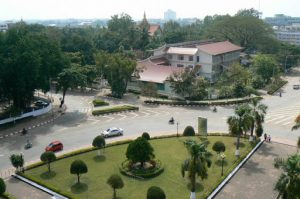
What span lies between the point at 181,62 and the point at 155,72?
16.8 metres

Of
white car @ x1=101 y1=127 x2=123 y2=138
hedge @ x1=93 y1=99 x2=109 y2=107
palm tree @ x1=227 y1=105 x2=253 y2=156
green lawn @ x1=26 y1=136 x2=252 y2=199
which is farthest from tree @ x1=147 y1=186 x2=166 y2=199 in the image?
hedge @ x1=93 y1=99 x2=109 y2=107

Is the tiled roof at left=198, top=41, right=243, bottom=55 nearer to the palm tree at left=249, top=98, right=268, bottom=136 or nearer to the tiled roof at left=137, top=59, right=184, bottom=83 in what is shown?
the tiled roof at left=137, top=59, right=184, bottom=83

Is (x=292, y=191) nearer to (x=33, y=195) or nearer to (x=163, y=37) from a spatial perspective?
(x=33, y=195)

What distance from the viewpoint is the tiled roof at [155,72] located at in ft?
253

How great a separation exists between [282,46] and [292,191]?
99335 millimetres

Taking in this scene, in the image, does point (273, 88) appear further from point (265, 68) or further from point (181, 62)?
point (181, 62)

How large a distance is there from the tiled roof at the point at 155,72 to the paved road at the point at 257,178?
119ft

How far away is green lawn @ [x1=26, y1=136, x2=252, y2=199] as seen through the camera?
34000 mm

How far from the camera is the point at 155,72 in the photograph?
8044cm

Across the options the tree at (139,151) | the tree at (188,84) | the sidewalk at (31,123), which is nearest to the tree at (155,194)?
the tree at (139,151)

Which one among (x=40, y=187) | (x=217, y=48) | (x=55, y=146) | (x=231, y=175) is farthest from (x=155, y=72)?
(x=40, y=187)

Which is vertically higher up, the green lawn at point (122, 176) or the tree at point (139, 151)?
the tree at point (139, 151)

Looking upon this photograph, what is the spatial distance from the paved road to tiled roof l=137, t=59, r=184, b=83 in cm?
3638

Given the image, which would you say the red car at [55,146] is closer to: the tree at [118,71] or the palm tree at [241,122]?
the palm tree at [241,122]
